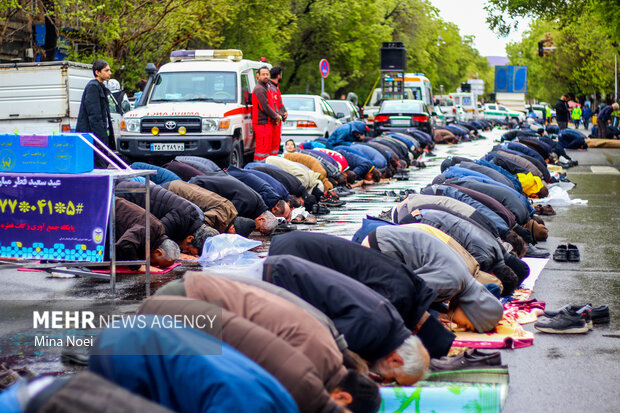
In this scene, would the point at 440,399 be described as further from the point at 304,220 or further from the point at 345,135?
the point at 345,135

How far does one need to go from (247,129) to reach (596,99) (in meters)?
78.6

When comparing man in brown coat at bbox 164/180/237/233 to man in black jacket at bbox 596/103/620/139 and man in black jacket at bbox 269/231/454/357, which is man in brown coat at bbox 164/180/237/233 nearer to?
man in black jacket at bbox 269/231/454/357

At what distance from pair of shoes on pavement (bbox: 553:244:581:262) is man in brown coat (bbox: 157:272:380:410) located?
20.1ft

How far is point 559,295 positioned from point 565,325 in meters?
1.25

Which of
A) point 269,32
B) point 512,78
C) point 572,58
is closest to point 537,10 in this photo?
point 269,32

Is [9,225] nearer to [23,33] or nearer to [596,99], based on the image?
[23,33]

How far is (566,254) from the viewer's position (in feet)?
32.2

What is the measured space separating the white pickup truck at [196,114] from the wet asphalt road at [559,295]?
9.00ft

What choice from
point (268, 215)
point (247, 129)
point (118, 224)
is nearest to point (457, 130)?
point (247, 129)

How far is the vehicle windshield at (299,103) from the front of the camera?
23609mm

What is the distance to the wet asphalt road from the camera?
17.6 feet

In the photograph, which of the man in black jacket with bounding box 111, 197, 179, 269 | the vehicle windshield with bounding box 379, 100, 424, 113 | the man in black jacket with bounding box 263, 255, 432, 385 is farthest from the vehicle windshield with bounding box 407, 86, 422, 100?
the man in black jacket with bounding box 263, 255, 432, 385

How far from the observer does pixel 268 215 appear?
36.4 feet

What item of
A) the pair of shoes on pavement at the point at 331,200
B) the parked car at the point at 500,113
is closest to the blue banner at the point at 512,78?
the parked car at the point at 500,113
